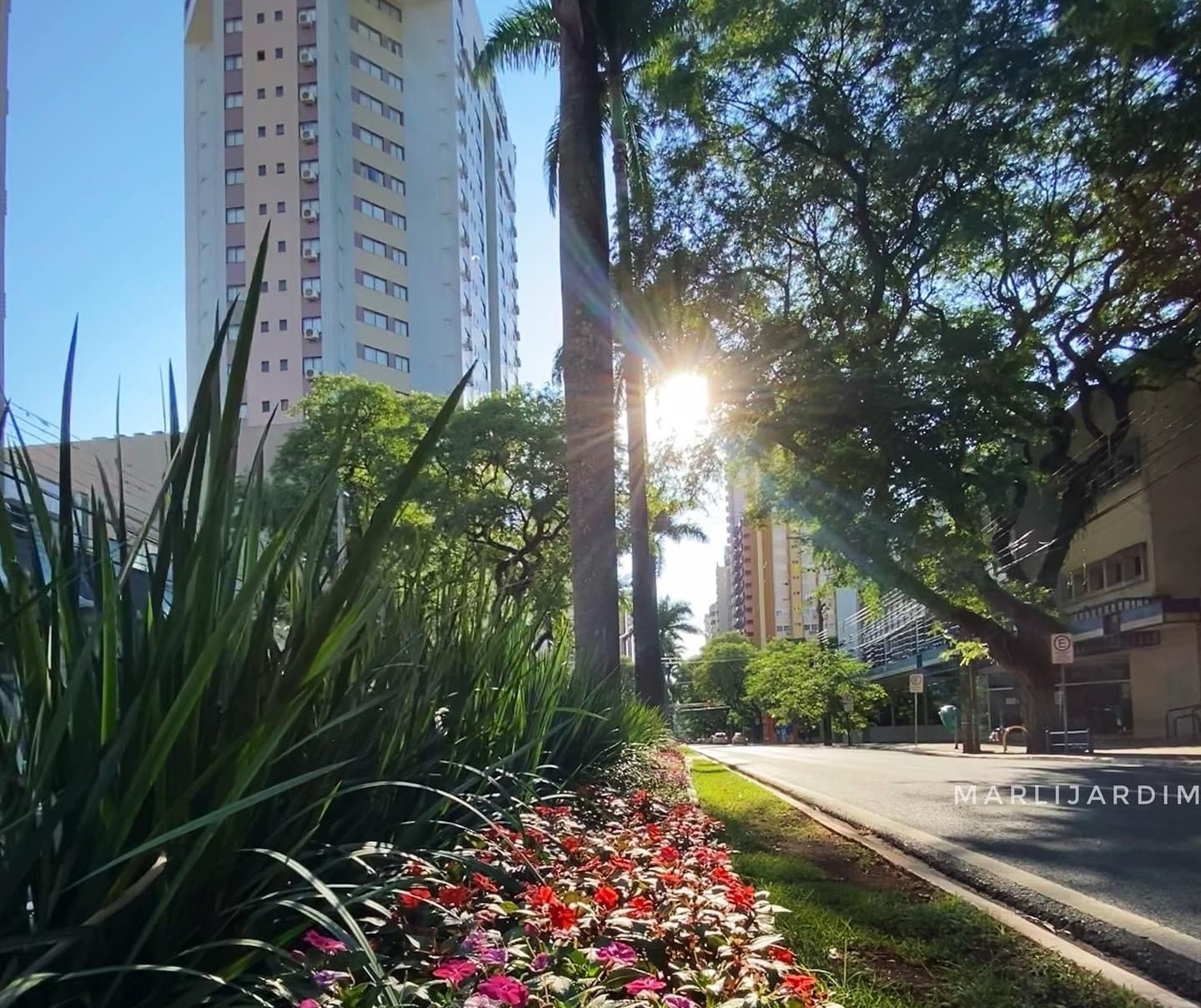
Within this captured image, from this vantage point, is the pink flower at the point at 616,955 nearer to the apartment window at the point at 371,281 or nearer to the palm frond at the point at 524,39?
the palm frond at the point at 524,39

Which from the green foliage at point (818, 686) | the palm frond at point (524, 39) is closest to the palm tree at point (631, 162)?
the palm frond at point (524, 39)

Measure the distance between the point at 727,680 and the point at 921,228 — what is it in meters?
80.5

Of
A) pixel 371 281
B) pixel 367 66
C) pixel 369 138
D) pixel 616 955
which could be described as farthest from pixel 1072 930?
pixel 367 66

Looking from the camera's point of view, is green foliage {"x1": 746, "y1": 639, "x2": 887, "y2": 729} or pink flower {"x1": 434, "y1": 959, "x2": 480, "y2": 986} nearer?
pink flower {"x1": 434, "y1": 959, "x2": 480, "y2": 986}

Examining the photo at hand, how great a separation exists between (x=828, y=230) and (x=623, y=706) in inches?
523

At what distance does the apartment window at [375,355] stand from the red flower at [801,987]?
66.5m

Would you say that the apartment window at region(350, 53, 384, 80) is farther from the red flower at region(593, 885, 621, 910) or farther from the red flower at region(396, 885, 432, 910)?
the red flower at region(396, 885, 432, 910)

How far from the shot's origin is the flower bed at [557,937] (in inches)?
83.4

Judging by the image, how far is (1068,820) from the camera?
9.95m

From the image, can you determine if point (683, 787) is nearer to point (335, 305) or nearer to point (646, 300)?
point (646, 300)

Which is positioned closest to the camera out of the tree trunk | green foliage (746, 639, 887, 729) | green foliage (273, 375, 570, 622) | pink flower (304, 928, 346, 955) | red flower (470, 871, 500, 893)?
pink flower (304, 928, 346, 955)

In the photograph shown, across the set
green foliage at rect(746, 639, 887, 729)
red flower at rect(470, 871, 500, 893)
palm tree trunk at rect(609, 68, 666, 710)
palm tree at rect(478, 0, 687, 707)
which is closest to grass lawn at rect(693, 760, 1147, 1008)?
red flower at rect(470, 871, 500, 893)

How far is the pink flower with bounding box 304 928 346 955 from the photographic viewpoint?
2117 mm

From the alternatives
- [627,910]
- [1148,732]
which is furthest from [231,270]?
[627,910]
